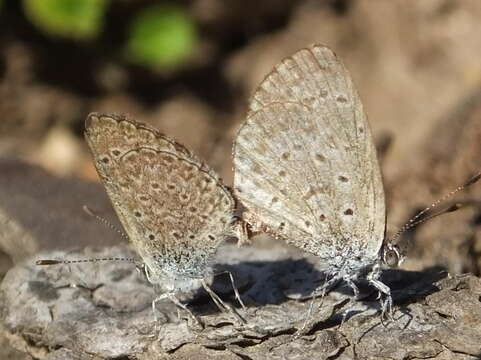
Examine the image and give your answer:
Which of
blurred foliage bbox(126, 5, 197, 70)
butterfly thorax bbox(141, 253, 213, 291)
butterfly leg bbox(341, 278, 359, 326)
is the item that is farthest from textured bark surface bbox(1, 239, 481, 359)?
→ blurred foliage bbox(126, 5, 197, 70)

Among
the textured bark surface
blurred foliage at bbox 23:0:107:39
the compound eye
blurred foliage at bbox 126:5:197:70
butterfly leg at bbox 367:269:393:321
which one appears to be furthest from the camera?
blurred foliage at bbox 126:5:197:70

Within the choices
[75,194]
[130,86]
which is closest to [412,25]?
[130,86]

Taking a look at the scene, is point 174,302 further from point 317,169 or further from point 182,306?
point 317,169

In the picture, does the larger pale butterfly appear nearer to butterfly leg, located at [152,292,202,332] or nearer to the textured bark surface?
the textured bark surface

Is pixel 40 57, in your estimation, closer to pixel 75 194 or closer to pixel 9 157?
pixel 9 157

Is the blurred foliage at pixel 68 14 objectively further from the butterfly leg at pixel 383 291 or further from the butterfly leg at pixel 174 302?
the butterfly leg at pixel 383 291

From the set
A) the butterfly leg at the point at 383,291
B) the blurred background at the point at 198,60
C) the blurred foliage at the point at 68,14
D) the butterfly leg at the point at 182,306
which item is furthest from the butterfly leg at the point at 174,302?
the blurred foliage at the point at 68,14

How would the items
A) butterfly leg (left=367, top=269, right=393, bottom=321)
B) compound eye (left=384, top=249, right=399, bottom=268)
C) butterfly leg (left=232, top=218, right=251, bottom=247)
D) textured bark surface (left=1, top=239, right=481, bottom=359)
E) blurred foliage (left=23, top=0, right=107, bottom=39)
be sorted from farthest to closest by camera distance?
blurred foliage (left=23, top=0, right=107, bottom=39) < butterfly leg (left=232, top=218, right=251, bottom=247) < compound eye (left=384, top=249, right=399, bottom=268) < butterfly leg (left=367, top=269, right=393, bottom=321) < textured bark surface (left=1, top=239, right=481, bottom=359)
